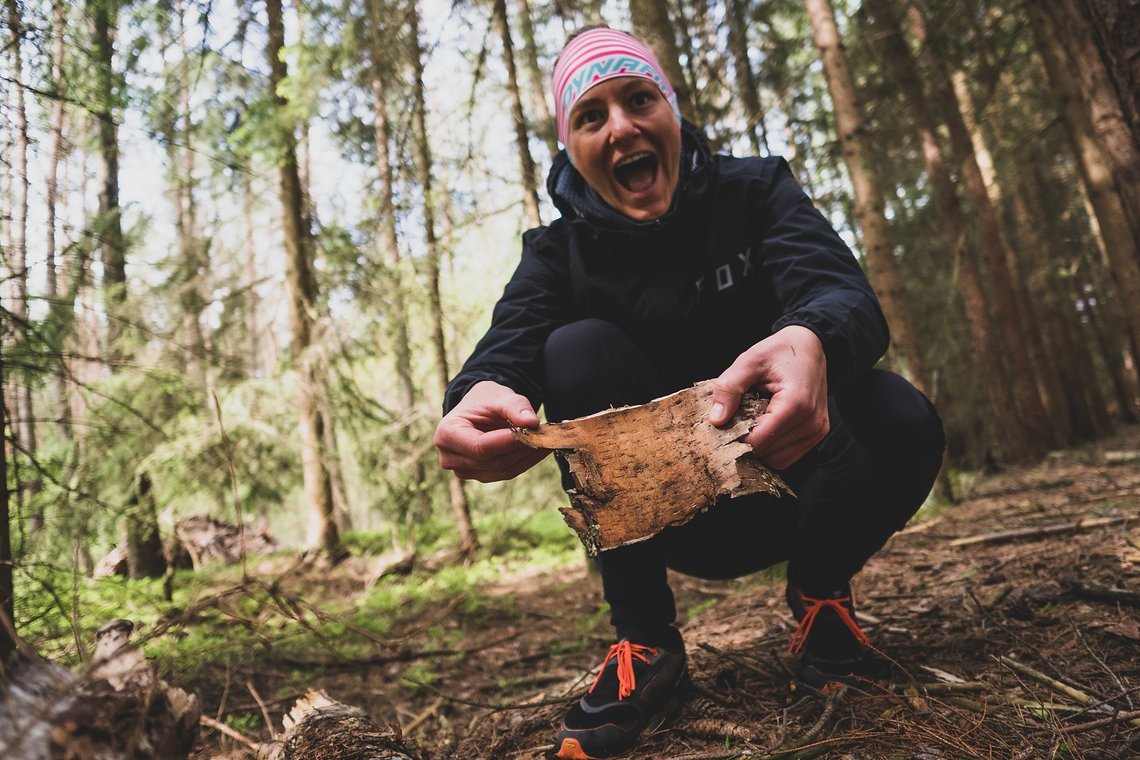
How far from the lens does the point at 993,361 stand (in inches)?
320

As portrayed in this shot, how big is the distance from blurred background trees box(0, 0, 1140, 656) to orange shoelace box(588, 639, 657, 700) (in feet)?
7.53

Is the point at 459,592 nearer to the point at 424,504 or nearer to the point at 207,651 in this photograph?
the point at 424,504

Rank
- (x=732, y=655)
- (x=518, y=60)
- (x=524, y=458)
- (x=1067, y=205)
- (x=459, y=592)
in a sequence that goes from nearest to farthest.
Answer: (x=524, y=458) < (x=732, y=655) < (x=459, y=592) < (x=518, y=60) < (x=1067, y=205)

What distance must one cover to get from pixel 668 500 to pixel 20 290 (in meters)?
3.48

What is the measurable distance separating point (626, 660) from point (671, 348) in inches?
37.0

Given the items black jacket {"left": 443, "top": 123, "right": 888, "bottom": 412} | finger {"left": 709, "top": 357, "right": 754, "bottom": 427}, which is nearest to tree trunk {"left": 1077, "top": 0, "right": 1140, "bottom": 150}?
black jacket {"left": 443, "top": 123, "right": 888, "bottom": 412}

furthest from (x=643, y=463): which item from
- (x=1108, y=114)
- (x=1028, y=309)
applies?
(x=1028, y=309)

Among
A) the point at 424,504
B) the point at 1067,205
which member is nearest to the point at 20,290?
the point at 424,504

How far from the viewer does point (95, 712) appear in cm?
77

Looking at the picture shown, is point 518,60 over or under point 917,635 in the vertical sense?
over

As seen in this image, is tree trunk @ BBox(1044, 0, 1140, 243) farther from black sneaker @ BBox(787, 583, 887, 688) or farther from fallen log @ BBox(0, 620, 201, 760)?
fallen log @ BBox(0, 620, 201, 760)

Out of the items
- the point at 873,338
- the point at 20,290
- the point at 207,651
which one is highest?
the point at 20,290

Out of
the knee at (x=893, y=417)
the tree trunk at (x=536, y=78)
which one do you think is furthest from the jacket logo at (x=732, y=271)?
the tree trunk at (x=536, y=78)

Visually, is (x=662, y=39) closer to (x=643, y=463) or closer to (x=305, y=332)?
(x=643, y=463)
